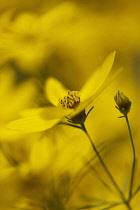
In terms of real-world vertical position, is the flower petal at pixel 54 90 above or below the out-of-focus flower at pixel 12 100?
below

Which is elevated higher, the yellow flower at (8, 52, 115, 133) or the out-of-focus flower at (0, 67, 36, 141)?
the out-of-focus flower at (0, 67, 36, 141)

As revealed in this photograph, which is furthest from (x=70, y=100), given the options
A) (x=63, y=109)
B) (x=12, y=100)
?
(x=12, y=100)

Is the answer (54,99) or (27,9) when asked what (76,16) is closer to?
(27,9)

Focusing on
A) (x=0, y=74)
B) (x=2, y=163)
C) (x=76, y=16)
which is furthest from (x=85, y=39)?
(x=2, y=163)

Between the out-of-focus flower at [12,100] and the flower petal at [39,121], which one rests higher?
the out-of-focus flower at [12,100]
